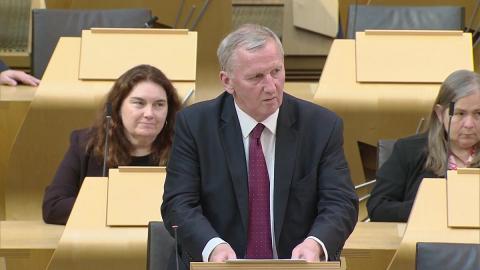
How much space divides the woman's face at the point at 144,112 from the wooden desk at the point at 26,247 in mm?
326

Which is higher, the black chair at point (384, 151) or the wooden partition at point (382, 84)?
the wooden partition at point (382, 84)

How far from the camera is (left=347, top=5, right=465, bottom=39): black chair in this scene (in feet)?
14.0

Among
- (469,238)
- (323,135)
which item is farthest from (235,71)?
(469,238)

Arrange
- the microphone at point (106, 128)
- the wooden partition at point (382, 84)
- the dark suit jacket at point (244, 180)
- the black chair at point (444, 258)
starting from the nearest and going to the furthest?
1. the dark suit jacket at point (244, 180)
2. the black chair at point (444, 258)
3. the microphone at point (106, 128)
4. the wooden partition at point (382, 84)

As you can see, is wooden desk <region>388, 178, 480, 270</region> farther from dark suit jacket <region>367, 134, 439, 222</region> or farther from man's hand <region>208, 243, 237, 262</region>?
man's hand <region>208, 243, 237, 262</region>

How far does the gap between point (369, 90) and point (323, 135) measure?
145 cm

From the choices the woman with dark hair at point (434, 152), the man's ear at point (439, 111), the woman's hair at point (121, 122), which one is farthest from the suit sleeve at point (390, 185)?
the woman's hair at point (121, 122)

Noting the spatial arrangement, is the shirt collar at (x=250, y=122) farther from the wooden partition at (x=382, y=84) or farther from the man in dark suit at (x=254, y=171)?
the wooden partition at (x=382, y=84)

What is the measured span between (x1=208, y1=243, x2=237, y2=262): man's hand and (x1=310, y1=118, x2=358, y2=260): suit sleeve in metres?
0.15

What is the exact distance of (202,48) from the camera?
4.23 m

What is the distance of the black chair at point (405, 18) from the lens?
4.26 metres

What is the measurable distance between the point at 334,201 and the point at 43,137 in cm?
163

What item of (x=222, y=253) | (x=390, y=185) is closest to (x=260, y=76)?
(x=222, y=253)

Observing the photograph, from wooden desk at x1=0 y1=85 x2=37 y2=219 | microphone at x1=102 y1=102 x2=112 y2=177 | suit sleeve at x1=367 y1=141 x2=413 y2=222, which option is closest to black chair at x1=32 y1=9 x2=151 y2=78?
wooden desk at x1=0 y1=85 x2=37 y2=219
